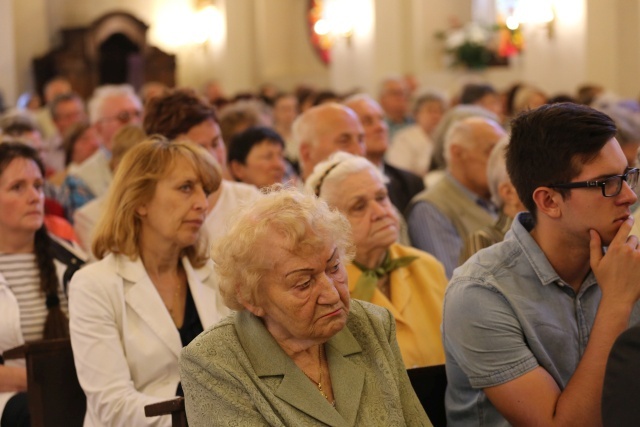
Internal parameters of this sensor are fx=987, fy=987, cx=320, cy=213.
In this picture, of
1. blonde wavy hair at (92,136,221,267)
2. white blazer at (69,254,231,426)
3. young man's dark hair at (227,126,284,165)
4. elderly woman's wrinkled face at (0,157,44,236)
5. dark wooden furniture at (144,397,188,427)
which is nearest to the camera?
dark wooden furniture at (144,397,188,427)

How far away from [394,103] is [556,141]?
23.1 ft

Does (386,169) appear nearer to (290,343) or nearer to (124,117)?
(124,117)

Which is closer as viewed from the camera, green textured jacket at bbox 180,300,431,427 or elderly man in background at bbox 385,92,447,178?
green textured jacket at bbox 180,300,431,427

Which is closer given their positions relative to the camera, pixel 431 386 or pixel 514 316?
pixel 514 316

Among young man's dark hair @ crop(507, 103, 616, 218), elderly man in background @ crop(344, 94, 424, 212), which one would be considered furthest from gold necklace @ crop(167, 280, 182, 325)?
elderly man in background @ crop(344, 94, 424, 212)

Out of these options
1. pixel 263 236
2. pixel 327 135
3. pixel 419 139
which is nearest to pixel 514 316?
pixel 263 236

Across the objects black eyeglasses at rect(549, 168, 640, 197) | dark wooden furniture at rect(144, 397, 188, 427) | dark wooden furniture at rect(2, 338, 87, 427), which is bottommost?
dark wooden furniture at rect(2, 338, 87, 427)

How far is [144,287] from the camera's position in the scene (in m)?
3.32

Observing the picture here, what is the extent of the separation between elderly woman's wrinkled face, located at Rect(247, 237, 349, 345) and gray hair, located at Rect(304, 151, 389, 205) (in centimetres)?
126

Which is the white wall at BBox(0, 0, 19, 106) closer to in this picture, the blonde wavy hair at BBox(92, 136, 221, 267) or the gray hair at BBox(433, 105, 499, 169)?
the gray hair at BBox(433, 105, 499, 169)

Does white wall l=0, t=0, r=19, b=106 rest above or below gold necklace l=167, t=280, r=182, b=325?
above

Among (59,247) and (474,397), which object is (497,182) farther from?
(59,247)

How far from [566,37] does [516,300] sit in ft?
29.3

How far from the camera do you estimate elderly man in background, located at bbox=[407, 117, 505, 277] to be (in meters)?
4.59
